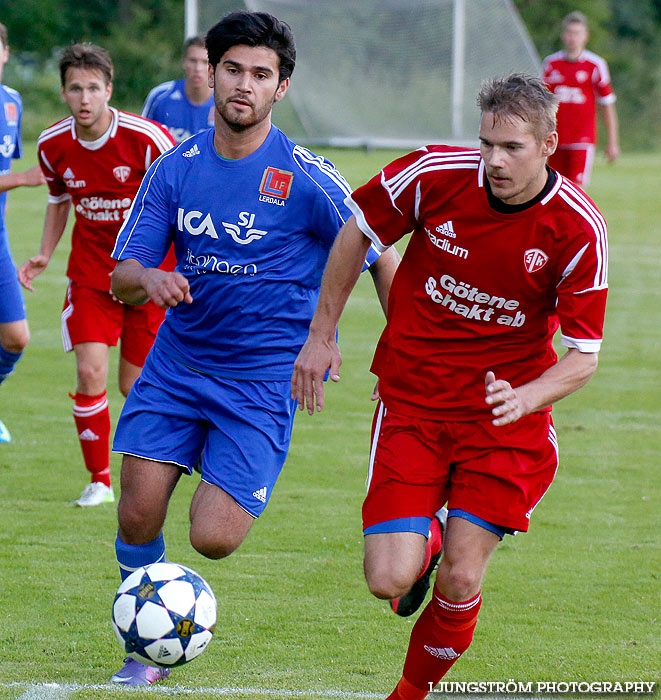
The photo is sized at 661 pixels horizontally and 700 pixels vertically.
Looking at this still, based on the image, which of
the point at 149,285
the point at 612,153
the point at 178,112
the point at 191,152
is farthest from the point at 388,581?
the point at 612,153

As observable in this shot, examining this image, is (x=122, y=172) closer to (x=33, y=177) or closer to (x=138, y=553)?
(x=33, y=177)

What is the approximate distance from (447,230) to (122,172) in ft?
10.1

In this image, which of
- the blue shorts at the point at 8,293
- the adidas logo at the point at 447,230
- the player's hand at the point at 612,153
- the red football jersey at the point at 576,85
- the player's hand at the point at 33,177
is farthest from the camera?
the player's hand at the point at 612,153

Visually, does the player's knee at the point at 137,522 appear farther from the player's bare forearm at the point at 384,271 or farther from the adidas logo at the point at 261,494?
the player's bare forearm at the point at 384,271

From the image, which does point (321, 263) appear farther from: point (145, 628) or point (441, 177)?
point (145, 628)

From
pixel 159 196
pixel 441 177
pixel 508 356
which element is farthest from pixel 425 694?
pixel 159 196

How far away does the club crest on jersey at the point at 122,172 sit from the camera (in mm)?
6439

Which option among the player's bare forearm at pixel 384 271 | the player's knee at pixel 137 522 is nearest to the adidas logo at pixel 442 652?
the player's knee at pixel 137 522

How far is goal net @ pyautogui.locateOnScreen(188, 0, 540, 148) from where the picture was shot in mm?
25406

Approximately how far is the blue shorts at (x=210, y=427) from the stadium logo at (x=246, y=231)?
55cm

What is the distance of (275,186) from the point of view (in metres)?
4.29

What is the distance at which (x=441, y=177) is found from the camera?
388 cm

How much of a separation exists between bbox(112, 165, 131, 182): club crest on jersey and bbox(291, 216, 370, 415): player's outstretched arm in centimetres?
274

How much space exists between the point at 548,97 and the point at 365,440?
430 centimetres
